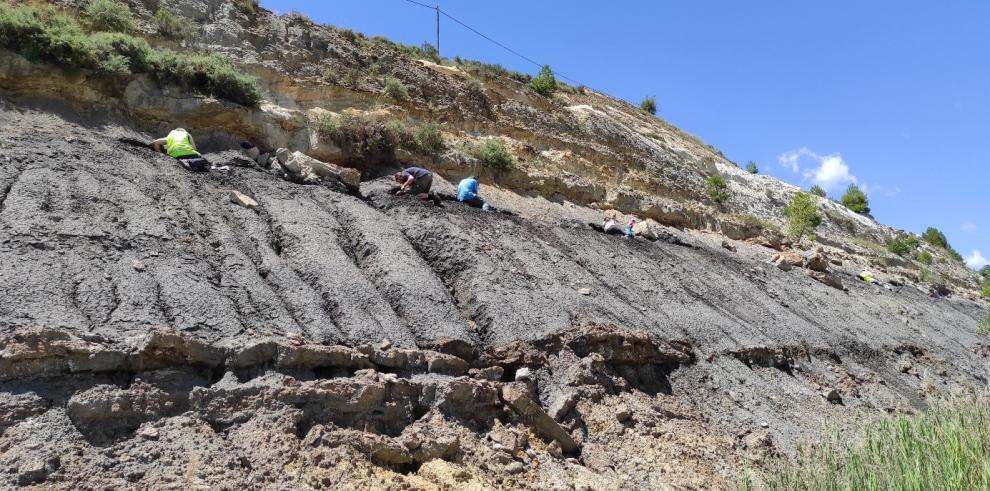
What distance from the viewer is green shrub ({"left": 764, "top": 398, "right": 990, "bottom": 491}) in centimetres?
424

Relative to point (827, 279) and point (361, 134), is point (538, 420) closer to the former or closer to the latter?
point (361, 134)

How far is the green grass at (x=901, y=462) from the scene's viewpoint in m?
4.23

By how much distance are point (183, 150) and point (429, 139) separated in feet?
18.3

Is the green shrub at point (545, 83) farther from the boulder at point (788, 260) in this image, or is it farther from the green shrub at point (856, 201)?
the green shrub at point (856, 201)

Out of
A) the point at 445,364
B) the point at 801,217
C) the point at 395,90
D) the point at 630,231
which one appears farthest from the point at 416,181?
the point at 801,217

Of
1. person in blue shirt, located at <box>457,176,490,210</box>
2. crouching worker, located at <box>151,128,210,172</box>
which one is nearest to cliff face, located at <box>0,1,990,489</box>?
crouching worker, located at <box>151,128,210,172</box>

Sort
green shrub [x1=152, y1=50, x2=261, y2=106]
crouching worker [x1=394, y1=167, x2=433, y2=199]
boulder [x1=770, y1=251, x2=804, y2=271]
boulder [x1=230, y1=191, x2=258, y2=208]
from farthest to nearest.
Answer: boulder [x1=770, y1=251, x2=804, y2=271]
crouching worker [x1=394, y1=167, x2=433, y2=199]
green shrub [x1=152, y1=50, x2=261, y2=106]
boulder [x1=230, y1=191, x2=258, y2=208]

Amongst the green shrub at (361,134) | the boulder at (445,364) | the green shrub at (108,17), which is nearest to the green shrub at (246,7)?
the green shrub at (108,17)

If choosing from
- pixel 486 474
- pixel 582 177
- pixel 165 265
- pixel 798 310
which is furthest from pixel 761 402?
pixel 582 177

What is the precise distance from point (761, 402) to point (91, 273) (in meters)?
7.15

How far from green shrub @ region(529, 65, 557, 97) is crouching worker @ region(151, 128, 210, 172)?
14.7 metres

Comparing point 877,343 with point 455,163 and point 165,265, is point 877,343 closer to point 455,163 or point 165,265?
point 455,163

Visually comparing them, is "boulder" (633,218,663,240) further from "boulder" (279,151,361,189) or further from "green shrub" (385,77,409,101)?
"boulder" (279,151,361,189)

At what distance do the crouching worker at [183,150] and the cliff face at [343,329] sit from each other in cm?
26
